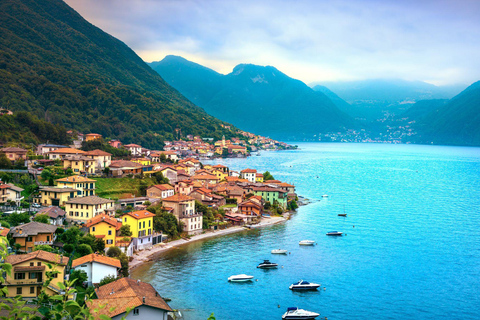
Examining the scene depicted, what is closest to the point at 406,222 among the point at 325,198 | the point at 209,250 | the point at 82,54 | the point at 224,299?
the point at 325,198

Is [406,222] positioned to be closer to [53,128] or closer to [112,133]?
[53,128]

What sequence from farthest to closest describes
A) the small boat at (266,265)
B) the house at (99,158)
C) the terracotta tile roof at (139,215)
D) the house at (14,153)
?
1. the house at (99,158)
2. the house at (14,153)
3. the terracotta tile roof at (139,215)
4. the small boat at (266,265)

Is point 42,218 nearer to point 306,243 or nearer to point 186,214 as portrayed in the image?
point 186,214

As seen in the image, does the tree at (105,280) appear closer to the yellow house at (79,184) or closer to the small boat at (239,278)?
the small boat at (239,278)

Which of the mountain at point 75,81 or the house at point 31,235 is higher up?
the mountain at point 75,81

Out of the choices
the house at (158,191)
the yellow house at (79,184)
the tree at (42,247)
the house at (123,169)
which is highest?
the house at (123,169)

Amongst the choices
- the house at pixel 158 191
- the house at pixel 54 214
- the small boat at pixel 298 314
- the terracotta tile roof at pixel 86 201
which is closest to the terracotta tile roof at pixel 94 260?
the house at pixel 54 214

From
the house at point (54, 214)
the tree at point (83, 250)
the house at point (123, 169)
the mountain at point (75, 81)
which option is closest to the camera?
the tree at point (83, 250)
